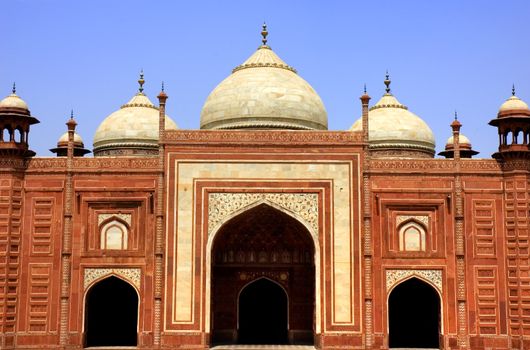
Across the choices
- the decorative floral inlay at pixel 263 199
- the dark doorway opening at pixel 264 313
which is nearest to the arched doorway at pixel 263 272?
the dark doorway opening at pixel 264 313

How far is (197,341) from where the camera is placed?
17.6 m

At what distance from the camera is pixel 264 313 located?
64.9ft

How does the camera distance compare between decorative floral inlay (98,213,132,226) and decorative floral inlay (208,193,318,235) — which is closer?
decorative floral inlay (208,193,318,235)

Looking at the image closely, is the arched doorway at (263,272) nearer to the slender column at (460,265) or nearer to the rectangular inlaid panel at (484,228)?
the slender column at (460,265)

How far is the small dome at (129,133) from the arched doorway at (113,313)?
4336 millimetres

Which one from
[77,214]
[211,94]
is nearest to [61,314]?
[77,214]

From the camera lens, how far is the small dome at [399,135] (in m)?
22.3

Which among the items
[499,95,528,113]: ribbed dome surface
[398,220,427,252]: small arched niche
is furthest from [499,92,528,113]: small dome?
[398,220,427,252]: small arched niche

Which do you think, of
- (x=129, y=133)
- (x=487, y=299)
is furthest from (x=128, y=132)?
(x=487, y=299)

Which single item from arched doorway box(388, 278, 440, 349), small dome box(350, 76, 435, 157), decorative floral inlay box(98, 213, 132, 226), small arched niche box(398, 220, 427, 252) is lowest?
arched doorway box(388, 278, 440, 349)

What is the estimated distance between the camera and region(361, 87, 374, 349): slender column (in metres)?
17.7

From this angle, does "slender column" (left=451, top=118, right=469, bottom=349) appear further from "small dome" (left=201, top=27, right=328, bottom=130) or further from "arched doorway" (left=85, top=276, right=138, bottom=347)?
"arched doorway" (left=85, top=276, right=138, bottom=347)

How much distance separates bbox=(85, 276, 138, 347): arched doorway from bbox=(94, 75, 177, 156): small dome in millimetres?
4336

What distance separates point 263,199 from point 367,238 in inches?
95.1
